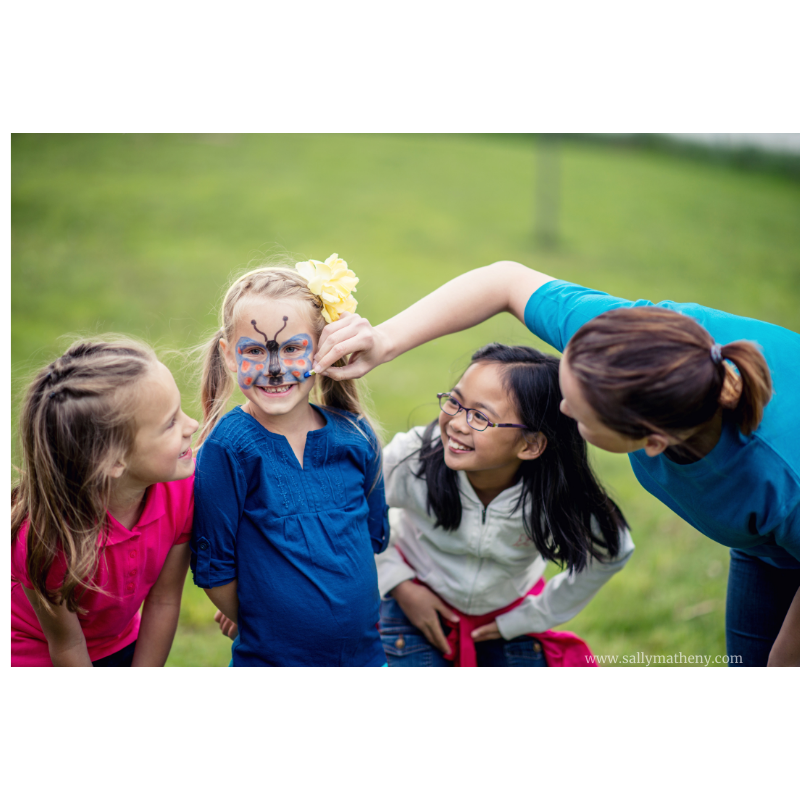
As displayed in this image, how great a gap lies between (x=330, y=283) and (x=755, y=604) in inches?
80.2

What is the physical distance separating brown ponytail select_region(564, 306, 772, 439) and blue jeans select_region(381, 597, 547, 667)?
1385 millimetres

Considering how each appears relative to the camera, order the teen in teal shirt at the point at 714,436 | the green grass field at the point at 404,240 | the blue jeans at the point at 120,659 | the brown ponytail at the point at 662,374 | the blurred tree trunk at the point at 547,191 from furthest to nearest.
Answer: the blurred tree trunk at the point at 547,191 → the green grass field at the point at 404,240 → the blue jeans at the point at 120,659 → the teen in teal shirt at the point at 714,436 → the brown ponytail at the point at 662,374

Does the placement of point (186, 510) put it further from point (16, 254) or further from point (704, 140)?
point (704, 140)

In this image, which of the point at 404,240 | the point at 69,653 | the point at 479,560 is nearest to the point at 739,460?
the point at 479,560

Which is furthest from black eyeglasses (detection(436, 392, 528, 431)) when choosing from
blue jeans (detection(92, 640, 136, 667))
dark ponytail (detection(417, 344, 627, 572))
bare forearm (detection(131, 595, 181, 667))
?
A: blue jeans (detection(92, 640, 136, 667))

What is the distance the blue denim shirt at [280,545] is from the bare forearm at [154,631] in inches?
8.2

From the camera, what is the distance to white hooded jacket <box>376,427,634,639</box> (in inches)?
111

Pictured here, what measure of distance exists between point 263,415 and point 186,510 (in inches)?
15.9

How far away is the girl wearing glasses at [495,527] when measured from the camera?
8.71 ft

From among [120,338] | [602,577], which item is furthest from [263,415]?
[602,577]

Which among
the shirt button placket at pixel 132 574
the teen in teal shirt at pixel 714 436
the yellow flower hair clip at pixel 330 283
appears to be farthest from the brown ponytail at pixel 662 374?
the shirt button placket at pixel 132 574

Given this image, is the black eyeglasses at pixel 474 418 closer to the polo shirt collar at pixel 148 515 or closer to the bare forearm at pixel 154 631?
the polo shirt collar at pixel 148 515

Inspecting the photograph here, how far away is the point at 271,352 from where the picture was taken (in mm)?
2297

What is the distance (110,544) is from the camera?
2.18 metres
